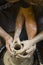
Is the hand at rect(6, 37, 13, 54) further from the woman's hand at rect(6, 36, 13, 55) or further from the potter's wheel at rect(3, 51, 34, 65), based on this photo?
the potter's wheel at rect(3, 51, 34, 65)

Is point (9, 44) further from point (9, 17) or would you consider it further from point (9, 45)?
point (9, 17)

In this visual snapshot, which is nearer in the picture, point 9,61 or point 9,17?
point 9,61

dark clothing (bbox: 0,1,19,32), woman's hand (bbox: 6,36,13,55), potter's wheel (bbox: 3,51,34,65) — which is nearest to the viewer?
woman's hand (bbox: 6,36,13,55)

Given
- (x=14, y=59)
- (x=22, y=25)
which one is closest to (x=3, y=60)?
(x=14, y=59)

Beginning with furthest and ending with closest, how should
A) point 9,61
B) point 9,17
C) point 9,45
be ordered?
point 9,17, point 9,61, point 9,45

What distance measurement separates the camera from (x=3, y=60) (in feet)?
4.53

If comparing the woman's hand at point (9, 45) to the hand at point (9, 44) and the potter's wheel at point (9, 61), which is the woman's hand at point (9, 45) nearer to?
the hand at point (9, 44)

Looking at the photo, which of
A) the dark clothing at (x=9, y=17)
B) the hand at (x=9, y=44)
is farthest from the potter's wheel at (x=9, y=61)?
the dark clothing at (x=9, y=17)

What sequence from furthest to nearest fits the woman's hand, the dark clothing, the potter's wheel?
1. the dark clothing
2. the potter's wheel
3. the woman's hand

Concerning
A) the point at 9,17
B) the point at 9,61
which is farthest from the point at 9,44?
the point at 9,17

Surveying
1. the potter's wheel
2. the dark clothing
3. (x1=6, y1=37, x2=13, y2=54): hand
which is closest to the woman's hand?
(x1=6, y1=37, x2=13, y2=54): hand

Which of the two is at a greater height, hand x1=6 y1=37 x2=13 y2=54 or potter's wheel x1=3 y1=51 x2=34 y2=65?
hand x1=6 y1=37 x2=13 y2=54

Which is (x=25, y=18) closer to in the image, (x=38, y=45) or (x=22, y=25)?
(x=22, y=25)

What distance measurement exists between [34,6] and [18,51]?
0.39 metres
